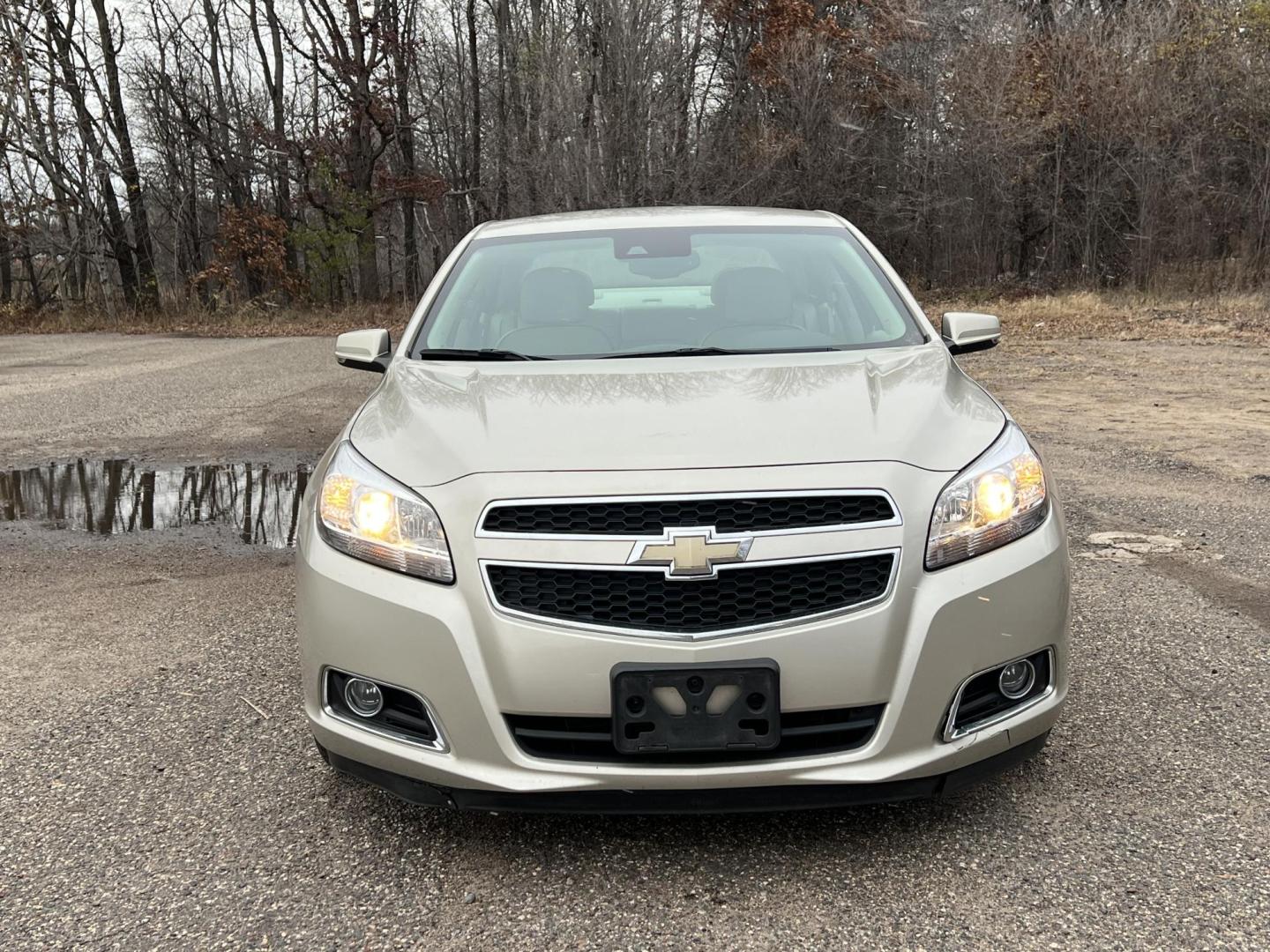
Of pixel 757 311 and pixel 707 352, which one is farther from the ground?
pixel 757 311

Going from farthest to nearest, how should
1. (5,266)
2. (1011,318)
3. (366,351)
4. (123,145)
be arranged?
(5,266) < (123,145) < (1011,318) < (366,351)

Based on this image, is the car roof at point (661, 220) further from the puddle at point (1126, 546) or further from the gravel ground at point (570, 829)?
the puddle at point (1126, 546)

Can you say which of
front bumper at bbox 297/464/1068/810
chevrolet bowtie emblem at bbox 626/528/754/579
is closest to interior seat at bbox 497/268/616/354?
front bumper at bbox 297/464/1068/810

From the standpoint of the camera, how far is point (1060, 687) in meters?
2.41

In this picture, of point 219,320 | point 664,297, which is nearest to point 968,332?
point 664,297

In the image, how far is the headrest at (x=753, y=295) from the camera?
3.47 m

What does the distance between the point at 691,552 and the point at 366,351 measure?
1902mm

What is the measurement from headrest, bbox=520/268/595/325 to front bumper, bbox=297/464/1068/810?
137 cm

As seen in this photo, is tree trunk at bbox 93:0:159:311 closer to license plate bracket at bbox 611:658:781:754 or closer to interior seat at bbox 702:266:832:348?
interior seat at bbox 702:266:832:348

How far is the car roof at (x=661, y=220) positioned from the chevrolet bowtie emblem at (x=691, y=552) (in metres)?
2.06

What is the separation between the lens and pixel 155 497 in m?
6.50

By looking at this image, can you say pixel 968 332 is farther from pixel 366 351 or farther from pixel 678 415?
pixel 366 351

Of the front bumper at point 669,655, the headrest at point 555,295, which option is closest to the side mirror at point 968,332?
the headrest at point 555,295

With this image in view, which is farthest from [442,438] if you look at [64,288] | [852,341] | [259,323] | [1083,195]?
[64,288]
